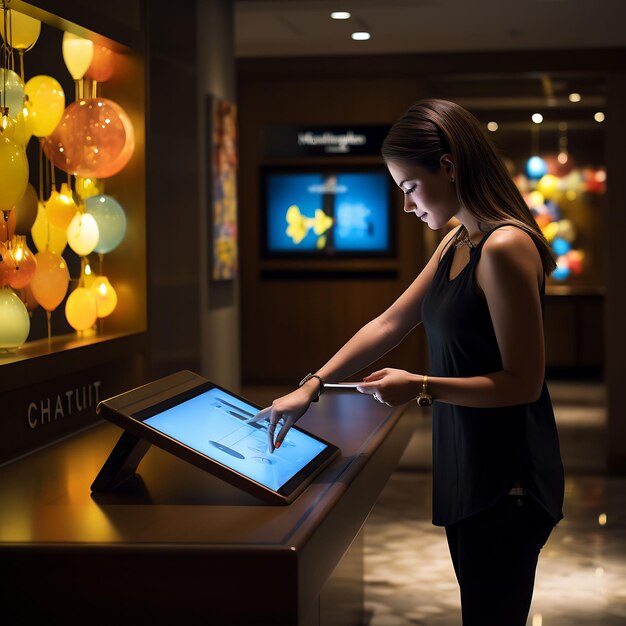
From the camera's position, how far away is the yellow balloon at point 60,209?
3.07 metres

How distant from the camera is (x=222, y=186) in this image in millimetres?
5328

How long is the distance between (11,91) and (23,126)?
0.63ft

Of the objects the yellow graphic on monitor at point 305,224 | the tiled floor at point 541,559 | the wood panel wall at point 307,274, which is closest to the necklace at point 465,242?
the tiled floor at point 541,559

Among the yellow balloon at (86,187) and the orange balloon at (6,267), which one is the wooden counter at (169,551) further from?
the yellow balloon at (86,187)

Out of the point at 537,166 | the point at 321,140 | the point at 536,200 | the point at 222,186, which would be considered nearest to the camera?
the point at 222,186

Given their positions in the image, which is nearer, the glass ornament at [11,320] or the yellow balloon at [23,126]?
the glass ornament at [11,320]

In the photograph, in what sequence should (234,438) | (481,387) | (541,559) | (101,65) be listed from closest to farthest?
(481,387)
(234,438)
(101,65)
(541,559)

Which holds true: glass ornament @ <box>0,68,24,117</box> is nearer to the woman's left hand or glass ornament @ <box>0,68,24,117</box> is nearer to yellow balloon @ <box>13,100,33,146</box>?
yellow balloon @ <box>13,100,33,146</box>

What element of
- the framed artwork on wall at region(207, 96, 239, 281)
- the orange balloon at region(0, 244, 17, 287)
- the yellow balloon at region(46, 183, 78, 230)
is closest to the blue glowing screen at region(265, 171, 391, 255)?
the framed artwork on wall at region(207, 96, 239, 281)

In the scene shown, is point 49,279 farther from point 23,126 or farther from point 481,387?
point 481,387

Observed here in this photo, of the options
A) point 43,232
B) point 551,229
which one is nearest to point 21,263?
point 43,232

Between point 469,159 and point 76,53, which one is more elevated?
point 76,53

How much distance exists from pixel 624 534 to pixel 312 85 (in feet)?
16.7

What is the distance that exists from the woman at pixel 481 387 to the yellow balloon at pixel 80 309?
1373 millimetres
